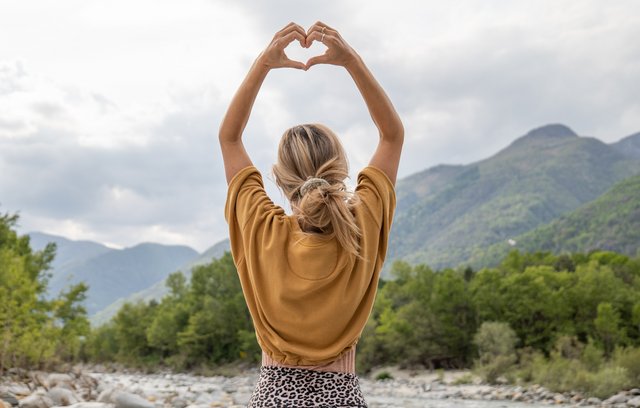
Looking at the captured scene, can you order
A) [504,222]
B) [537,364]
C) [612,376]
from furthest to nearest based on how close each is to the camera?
[504,222] < [537,364] < [612,376]

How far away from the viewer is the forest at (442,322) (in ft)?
89.7

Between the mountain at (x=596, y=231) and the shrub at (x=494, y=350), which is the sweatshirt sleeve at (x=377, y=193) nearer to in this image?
the shrub at (x=494, y=350)

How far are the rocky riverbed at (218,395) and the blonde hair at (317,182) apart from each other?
10.2 m

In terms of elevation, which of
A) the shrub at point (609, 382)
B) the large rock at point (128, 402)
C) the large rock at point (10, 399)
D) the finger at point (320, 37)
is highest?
the finger at point (320, 37)

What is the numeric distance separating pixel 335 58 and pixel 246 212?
70cm

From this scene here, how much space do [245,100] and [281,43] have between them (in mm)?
265

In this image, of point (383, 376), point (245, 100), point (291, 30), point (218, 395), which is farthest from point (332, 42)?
Result: point (383, 376)

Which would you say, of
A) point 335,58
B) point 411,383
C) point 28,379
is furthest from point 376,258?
point 411,383

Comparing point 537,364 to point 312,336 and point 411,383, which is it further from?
point 312,336

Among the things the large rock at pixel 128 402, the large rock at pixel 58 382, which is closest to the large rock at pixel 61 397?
the large rock at pixel 128 402

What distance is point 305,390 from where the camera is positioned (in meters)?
2.09

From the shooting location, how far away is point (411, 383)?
114 ft

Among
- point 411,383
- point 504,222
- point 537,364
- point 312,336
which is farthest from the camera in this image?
point 504,222

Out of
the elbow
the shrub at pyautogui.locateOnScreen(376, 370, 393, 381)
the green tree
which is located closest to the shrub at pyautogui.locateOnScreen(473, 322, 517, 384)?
the green tree
